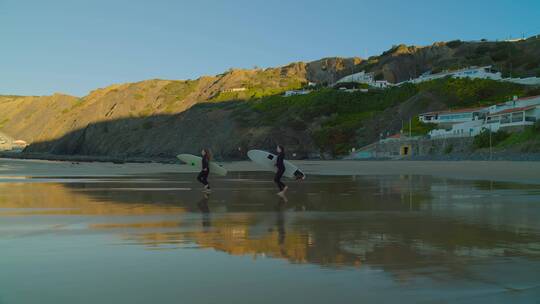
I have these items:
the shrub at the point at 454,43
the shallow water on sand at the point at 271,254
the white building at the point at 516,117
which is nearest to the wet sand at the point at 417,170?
the shallow water on sand at the point at 271,254

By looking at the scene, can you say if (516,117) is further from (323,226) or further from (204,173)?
(323,226)

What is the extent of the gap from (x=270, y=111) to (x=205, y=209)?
11230 cm

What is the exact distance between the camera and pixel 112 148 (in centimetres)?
14262

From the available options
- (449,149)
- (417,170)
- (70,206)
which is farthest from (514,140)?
(70,206)

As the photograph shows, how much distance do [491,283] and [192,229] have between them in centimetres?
572

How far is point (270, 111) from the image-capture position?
125 m

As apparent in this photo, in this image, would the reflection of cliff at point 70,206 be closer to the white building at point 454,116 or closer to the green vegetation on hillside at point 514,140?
the green vegetation on hillside at point 514,140

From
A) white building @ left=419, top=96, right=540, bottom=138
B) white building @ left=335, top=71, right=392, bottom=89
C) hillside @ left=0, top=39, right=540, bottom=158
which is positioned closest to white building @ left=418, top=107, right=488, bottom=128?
white building @ left=419, top=96, right=540, bottom=138

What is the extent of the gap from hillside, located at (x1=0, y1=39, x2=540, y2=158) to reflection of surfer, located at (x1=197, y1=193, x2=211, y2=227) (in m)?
74.3

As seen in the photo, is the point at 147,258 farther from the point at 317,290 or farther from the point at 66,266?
the point at 317,290

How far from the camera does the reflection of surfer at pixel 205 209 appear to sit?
1080 centimetres

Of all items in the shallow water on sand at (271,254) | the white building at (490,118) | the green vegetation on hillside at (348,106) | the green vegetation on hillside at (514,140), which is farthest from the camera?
the green vegetation on hillside at (348,106)

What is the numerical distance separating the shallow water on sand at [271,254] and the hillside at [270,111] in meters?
78.2

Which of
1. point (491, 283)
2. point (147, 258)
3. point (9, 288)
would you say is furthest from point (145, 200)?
point (491, 283)
